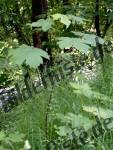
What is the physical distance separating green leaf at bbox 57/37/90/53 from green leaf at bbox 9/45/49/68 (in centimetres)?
11

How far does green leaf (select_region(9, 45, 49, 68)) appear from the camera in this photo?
6.41 feet

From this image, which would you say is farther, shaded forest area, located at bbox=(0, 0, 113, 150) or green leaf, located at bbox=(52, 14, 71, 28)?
green leaf, located at bbox=(52, 14, 71, 28)

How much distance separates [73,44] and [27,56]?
25cm

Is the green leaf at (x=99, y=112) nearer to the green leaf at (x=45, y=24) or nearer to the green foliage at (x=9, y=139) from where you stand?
the green foliage at (x=9, y=139)

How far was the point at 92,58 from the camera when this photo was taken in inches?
186

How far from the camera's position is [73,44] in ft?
6.68

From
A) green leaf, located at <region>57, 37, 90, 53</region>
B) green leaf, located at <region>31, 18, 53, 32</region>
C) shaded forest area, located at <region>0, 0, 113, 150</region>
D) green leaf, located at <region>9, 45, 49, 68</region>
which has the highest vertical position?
green leaf, located at <region>31, 18, 53, 32</region>

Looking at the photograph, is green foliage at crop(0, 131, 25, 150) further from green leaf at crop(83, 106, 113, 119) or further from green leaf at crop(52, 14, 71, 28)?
green leaf at crop(52, 14, 71, 28)

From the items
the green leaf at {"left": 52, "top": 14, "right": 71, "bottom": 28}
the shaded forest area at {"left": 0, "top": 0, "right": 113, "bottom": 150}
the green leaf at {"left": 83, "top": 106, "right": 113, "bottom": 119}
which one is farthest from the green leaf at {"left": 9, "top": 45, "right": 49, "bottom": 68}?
the green leaf at {"left": 83, "top": 106, "right": 113, "bottom": 119}

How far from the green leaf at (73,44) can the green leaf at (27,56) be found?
112 millimetres

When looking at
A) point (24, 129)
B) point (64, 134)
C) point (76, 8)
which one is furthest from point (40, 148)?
point (76, 8)

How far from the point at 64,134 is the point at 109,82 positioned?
1.07 metres

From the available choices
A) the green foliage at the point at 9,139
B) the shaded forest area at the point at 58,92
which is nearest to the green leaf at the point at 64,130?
the shaded forest area at the point at 58,92

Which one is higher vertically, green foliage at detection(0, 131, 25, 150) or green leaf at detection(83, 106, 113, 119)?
green leaf at detection(83, 106, 113, 119)
